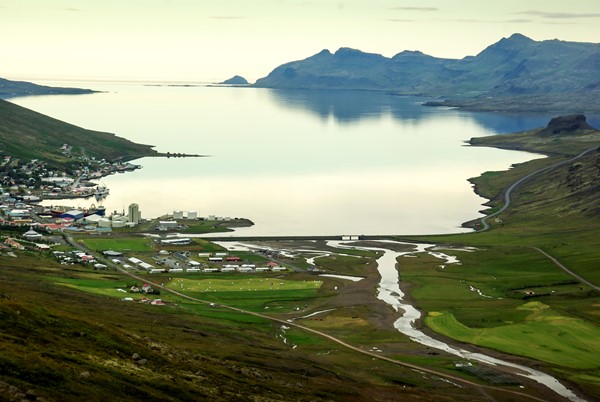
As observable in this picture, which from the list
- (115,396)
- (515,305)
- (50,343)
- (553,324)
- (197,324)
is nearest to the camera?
(115,396)

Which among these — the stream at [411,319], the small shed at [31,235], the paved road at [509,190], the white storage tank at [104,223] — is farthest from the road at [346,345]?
the paved road at [509,190]

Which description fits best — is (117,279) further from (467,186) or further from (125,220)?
(467,186)

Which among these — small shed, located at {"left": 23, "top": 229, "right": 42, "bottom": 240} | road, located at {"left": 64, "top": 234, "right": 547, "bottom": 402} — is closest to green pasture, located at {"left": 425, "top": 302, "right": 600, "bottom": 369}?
road, located at {"left": 64, "top": 234, "right": 547, "bottom": 402}

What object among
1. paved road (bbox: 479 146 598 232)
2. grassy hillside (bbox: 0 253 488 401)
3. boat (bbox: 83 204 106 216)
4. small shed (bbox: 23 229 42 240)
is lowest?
paved road (bbox: 479 146 598 232)

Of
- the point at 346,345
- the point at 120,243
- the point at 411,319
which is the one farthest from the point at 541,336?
the point at 120,243

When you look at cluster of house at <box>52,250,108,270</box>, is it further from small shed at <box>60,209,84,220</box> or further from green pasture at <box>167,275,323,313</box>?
small shed at <box>60,209,84,220</box>

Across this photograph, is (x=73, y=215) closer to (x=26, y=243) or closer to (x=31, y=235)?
(x=31, y=235)

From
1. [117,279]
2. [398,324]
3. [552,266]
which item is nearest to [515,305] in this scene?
[398,324]
